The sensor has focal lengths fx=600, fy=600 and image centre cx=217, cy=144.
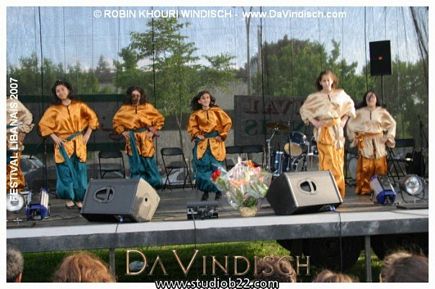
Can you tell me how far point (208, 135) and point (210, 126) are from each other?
94mm

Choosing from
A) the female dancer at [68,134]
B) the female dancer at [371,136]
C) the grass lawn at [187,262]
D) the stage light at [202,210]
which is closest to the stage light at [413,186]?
the grass lawn at [187,262]

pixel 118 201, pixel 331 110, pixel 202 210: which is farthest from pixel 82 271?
pixel 331 110

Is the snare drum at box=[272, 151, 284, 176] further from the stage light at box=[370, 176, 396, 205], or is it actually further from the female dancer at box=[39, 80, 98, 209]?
the female dancer at box=[39, 80, 98, 209]

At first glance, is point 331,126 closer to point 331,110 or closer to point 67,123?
point 331,110

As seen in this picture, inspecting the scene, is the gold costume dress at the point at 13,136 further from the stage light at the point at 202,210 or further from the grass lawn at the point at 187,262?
the stage light at the point at 202,210

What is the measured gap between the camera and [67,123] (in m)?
5.58

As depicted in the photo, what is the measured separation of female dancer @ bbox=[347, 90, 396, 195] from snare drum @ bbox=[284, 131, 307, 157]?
2.70 ft

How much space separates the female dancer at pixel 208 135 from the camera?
6.05 m

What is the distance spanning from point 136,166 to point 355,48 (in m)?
2.98

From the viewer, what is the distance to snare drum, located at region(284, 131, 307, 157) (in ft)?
22.9

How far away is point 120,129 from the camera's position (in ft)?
20.6

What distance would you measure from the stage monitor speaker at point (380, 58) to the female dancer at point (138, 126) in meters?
2.60

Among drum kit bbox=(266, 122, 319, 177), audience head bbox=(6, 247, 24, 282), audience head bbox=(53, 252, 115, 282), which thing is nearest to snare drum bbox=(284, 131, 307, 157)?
drum kit bbox=(266, 122, 319, 177)

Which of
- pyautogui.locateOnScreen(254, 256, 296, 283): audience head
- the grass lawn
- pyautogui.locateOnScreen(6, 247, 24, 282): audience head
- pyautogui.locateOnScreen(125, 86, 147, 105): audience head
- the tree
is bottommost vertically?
the grass lawn
